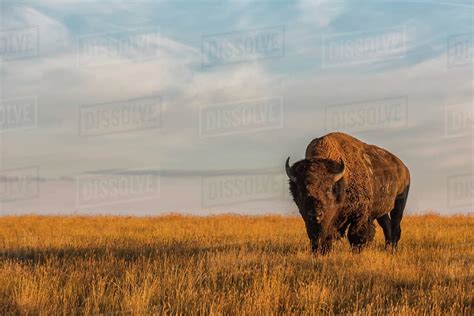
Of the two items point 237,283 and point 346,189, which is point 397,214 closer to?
point 346,189

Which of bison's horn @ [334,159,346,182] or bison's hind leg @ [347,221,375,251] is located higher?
bison's horn @ [334,159,346,182]

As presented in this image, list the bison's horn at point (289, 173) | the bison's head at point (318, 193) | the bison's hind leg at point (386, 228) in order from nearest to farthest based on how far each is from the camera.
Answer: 1. the bison's head at point (318, 193)
2. the bison's horn at point (289, 173)
3. the bison's hind leg at point (386, 228)

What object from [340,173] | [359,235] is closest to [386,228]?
[359,235]

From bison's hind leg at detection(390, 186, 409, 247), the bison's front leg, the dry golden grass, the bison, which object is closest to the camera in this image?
the dry golden grass

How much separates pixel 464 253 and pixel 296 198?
16.1ft

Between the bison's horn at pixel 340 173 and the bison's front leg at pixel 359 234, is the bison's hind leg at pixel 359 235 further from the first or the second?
the bison's horn at pixel 340 173

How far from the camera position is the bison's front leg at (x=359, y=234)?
12.6 meters

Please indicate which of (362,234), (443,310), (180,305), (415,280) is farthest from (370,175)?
(180,305)

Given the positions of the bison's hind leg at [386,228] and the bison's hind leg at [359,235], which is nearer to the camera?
the bison's hind leg at [359,235]

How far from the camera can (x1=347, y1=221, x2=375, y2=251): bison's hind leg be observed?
12609mm

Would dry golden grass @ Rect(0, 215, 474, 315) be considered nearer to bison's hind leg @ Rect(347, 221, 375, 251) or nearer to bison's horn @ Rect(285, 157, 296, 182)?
bison's hind leg @ Rect(347, 221, 375, 251)

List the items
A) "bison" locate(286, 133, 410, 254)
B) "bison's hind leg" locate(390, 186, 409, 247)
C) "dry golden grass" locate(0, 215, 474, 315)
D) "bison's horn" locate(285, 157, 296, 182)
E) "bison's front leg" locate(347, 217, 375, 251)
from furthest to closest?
"bison's hind leg" locate(390, 186, 409, 247)
"bison's front leg" locate(347, 217, 375, 251)
"bison's horn" locate(285, 157, 296, 182)
"bison" locate(286, 133, 410, 254)
"dry golden grass" locate(0, 215, 474, 315)

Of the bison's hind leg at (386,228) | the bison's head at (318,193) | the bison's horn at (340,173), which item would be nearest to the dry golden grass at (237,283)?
the bison's head at (318,193)

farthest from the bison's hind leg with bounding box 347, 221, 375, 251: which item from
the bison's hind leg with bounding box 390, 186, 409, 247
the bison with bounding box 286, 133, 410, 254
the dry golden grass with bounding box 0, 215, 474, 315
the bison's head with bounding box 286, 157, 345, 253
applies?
the bison's hind leg with bounding box 390, 186, 409, 247
